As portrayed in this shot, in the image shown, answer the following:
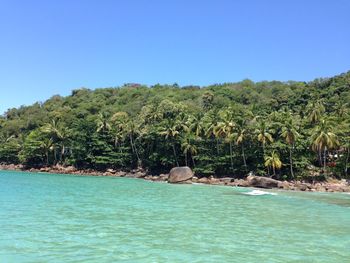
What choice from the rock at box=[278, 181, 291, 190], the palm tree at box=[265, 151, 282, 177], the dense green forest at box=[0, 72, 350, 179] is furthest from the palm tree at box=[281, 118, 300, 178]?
the rock at box=[278, 181, 291, 190]

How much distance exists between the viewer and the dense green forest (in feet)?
190

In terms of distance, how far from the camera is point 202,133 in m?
68.1

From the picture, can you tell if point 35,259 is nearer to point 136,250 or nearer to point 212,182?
point 136,250

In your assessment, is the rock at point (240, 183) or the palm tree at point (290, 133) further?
the palm tree at point (290, 133)

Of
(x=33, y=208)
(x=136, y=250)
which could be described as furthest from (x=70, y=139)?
(x=136, y=250)

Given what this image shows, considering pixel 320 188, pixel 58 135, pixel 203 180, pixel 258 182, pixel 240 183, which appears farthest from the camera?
pixel 58 135

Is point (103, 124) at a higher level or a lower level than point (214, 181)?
higher

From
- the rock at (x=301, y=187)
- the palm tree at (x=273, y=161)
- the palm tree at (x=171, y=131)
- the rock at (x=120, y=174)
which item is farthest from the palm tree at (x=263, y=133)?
the rock at (x=120, y=174)

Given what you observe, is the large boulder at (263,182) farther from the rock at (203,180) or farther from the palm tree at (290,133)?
the rock at (203,180)

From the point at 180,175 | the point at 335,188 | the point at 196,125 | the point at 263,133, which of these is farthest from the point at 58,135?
the point at 335,188

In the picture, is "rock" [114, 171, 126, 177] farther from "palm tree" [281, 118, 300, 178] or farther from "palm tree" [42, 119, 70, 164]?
"palm tree" [281, 118, 300, 178]

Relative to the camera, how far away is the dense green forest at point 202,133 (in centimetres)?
5794

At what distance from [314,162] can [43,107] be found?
283 ft

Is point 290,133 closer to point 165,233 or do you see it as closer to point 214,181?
point 214,181
